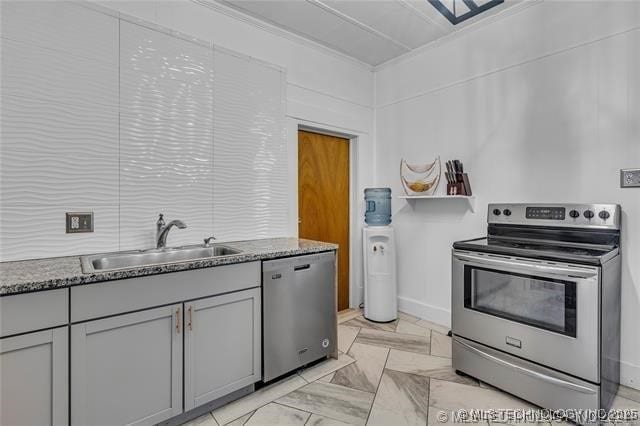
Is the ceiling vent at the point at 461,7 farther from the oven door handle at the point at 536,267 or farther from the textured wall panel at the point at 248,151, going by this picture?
the oven door handle at the point at 536,267

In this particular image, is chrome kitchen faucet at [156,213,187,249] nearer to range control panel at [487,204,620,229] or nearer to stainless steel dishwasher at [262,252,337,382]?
stainless steel dishwasher at [262,252,337,382]

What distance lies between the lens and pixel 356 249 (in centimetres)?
369

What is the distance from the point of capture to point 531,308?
1930 mm

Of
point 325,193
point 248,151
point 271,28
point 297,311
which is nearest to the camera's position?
point 297,311

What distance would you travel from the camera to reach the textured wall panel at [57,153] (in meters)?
1.77

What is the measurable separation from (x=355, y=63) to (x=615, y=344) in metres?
3.26

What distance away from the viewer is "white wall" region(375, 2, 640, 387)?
2.11 meters

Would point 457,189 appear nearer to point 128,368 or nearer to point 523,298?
point 523,298

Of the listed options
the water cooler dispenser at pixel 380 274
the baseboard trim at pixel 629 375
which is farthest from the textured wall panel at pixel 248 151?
the baseboard trim at pixel 629 375

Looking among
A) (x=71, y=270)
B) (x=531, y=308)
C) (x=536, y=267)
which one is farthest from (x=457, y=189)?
(x=71, y=270)

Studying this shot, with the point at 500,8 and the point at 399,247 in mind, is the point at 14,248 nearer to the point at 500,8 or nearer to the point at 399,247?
the point at 399,247

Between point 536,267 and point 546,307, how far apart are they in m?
0.24

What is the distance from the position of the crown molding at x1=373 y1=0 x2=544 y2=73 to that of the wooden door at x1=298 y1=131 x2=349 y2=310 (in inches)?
40.0

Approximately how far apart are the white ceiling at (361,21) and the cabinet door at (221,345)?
2.23 meters
